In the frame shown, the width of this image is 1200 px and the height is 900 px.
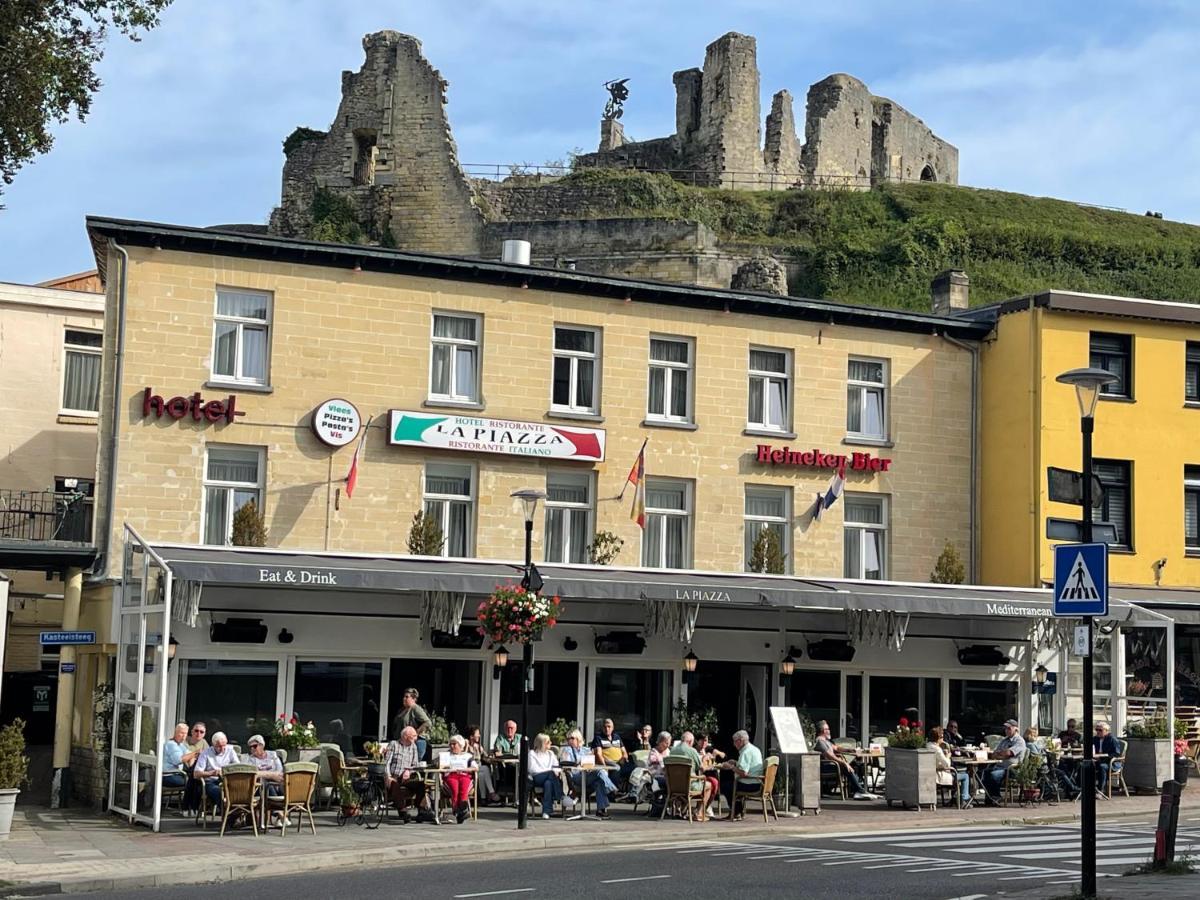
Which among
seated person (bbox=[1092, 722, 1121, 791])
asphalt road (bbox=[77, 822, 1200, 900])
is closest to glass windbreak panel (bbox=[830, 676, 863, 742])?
seated person (bbox=[1092, 722, 1121, 791])

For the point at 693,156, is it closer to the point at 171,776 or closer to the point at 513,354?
the point at 513,354

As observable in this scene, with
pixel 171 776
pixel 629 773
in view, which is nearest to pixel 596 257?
pixel 629 773

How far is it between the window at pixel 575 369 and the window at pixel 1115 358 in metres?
9.78

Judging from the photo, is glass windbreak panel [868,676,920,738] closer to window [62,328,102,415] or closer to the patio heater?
the patio heater

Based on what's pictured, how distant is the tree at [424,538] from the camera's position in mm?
27422

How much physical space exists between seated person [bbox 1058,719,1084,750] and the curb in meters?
4.11

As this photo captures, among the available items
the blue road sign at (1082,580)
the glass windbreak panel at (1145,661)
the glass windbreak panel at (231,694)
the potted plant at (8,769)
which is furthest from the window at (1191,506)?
the potted plant at (8,769)

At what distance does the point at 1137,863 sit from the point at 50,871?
1092 centimetres

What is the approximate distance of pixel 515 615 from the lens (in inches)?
889

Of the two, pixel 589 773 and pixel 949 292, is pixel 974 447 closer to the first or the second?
pixel 949 292

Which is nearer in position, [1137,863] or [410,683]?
[1137,863]

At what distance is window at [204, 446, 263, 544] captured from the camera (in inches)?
1054

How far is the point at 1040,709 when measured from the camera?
31.0m

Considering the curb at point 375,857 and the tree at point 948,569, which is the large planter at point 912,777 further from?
the tree at point 948,569
